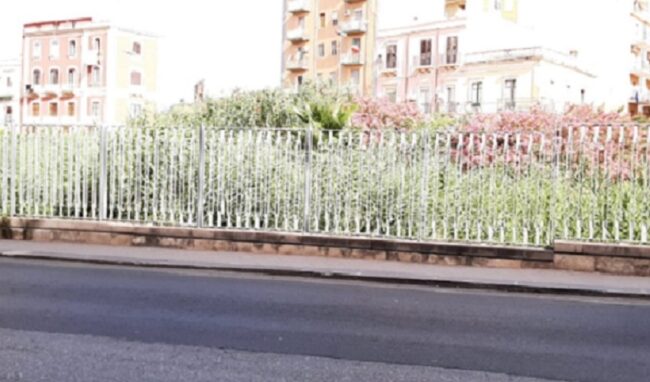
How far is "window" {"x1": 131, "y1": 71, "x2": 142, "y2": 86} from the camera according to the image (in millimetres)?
84375

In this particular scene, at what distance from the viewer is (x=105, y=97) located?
3221 inches

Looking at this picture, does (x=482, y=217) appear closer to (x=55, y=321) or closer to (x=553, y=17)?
(x=55, y=321)

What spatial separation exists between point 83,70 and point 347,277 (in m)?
75.6

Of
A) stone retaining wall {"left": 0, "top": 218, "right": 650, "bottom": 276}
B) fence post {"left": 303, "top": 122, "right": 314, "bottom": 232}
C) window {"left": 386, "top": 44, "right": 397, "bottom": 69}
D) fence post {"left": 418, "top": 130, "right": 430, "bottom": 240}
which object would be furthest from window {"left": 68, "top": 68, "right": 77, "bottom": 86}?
fence post {"left": 418, "top": 130, "right": 430, "bottom": 240}

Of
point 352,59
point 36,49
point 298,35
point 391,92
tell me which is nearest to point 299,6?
point 298,35

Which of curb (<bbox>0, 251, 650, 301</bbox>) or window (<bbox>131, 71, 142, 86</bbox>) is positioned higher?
window (<bbox>131, 71, 142, 86</bbox>)

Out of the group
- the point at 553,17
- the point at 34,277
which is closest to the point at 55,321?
the point at 34,277

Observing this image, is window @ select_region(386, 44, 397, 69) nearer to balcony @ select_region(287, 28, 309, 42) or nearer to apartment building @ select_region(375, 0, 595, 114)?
apartment building @ select_region(375, 0, 595, 114)

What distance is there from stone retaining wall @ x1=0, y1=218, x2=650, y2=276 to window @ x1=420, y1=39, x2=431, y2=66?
4960cm

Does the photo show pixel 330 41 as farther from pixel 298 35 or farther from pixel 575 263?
pixel 575 263

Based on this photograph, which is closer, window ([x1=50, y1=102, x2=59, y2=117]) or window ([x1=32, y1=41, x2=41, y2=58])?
window ([x1=50, y1=102, x2=59, y2=117])

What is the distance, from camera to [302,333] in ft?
24.6

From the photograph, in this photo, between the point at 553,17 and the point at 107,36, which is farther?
the point at 107,36

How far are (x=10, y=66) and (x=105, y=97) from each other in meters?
16.0
